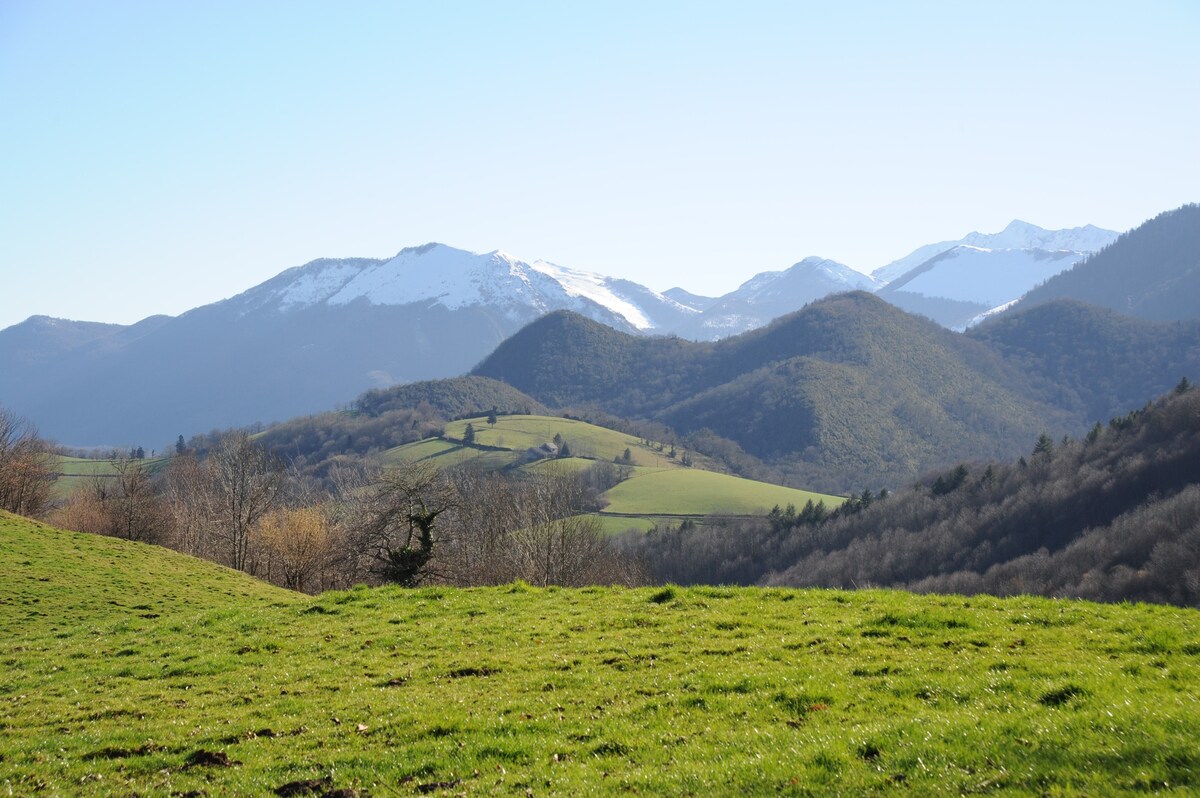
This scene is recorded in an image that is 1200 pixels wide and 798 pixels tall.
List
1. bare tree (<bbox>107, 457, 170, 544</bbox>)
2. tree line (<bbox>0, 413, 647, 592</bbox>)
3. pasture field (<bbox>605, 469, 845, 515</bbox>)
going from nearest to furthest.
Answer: tree line (<bbox>0, 413, 647, 592</bbox>), bare tree (<bbox>107, 457, 170, 544</bbox>), pasture field (<bbox>605, 469, 845, 515</bbox>)

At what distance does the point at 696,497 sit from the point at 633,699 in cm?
16785

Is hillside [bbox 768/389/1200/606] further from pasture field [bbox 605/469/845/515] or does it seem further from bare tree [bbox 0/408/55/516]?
bare tree [bbox 0/408/55/516]

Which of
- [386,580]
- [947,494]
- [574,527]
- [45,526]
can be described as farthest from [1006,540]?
[45,526]

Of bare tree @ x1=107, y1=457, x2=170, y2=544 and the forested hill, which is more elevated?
bare tree @ x1=107, y1=457, x2=170, y2=544

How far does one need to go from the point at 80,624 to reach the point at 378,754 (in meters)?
19.8

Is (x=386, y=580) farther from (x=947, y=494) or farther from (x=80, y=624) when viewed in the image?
(x=947, y=494)

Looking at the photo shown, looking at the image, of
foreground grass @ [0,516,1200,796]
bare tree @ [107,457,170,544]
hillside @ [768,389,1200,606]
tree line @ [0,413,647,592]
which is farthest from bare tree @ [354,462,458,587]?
hillside @ [768,389,1200,606]

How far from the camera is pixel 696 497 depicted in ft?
590

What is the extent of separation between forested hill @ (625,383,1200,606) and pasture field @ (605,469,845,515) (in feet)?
73.4

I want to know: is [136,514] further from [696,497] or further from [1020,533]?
[696,497]

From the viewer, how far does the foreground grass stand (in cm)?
1009

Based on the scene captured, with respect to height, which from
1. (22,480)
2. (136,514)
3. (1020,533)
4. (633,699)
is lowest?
(1020,533)

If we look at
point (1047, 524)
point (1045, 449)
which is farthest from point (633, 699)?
point (1045, 449)

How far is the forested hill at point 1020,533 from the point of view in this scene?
90375 millimetres
